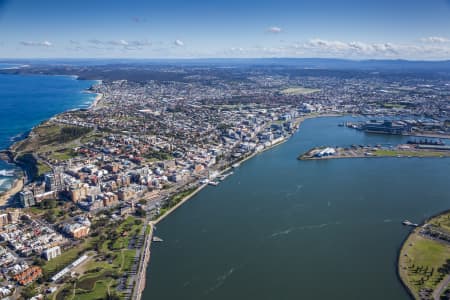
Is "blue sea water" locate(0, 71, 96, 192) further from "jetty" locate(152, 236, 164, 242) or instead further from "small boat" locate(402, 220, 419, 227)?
"small boat" locate(402, 220, 419, 227)

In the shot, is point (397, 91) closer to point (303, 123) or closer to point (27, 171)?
point (303, 123)

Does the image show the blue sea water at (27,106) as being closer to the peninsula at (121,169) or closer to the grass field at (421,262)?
the peninsula at (121,169)

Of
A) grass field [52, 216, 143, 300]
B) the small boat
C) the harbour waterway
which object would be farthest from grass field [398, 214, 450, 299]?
grass field [52, 216, 143, 300]

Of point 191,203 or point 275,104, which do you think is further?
point 275,104

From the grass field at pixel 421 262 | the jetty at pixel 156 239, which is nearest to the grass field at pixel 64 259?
the jetty at pixel 156 239

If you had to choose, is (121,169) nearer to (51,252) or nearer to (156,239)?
(156,239)

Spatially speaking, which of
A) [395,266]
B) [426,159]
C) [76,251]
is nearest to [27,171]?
[76,251]
